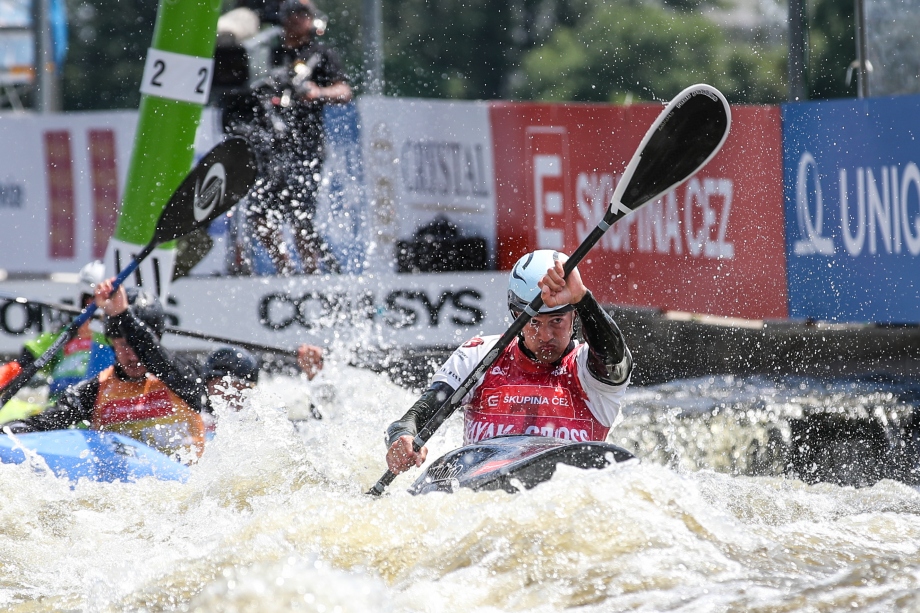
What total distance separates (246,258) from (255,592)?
21.9 ft

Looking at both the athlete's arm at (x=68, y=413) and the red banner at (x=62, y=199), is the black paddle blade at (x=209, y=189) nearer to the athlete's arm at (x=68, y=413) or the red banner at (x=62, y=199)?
the athlete's arm at (x=68, y=413)

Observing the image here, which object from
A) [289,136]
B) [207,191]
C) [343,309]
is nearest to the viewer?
[207,191]

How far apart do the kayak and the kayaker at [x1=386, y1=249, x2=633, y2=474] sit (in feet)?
0.59

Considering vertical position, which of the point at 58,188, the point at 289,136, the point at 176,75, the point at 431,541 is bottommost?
the point at 431,541

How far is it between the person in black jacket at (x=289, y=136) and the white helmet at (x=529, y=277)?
460 centimetres

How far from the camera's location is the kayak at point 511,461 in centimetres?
471

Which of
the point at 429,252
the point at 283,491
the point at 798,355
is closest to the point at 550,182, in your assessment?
the point at 429,252

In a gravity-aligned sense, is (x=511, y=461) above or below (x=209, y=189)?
below

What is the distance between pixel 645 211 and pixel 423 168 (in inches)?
70.9

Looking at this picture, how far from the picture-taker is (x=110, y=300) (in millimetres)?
6812

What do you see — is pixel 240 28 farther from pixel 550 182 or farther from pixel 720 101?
pixel 720 101

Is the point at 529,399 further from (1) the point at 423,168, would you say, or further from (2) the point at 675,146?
(1) the point at 423,168

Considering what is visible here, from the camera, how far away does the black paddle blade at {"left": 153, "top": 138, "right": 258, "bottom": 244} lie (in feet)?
25.7

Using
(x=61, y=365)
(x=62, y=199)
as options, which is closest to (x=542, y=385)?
(x=61, y=365)
